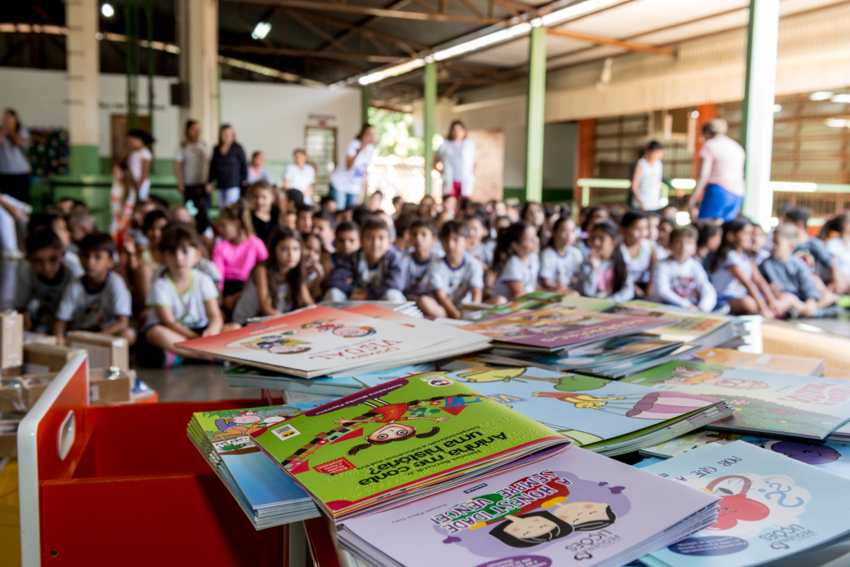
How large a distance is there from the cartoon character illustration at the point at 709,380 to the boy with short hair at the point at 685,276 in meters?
3.08

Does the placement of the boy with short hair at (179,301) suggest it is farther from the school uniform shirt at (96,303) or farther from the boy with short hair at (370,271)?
the boy with short hair at (370,271)

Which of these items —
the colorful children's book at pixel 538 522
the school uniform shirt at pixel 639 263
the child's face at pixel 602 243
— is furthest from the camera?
the school uniform shirt at pixel 639 263

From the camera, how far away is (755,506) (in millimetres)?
553

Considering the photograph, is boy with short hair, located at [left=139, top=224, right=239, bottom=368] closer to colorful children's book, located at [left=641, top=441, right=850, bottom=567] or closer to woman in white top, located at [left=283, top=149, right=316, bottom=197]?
colorful children's book, located at [left=641, top=441, right=850, bottom=567]

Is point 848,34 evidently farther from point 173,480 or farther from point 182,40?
point 173,480

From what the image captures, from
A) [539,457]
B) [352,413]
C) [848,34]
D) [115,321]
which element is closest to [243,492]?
[352,413]

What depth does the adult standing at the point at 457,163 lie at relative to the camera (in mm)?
6590

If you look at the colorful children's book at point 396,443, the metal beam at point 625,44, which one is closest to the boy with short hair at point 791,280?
the colorful children's book at point 396,443

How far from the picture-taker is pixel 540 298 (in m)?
1.40

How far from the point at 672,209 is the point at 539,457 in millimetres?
6435

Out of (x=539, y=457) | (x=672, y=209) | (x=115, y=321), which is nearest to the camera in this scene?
(x=539, y=457)

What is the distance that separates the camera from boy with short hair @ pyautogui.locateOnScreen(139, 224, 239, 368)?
3.13m

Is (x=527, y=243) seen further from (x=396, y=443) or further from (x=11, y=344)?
(x=396, y=443)

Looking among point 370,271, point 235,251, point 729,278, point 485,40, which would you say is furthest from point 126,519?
point 485,40
